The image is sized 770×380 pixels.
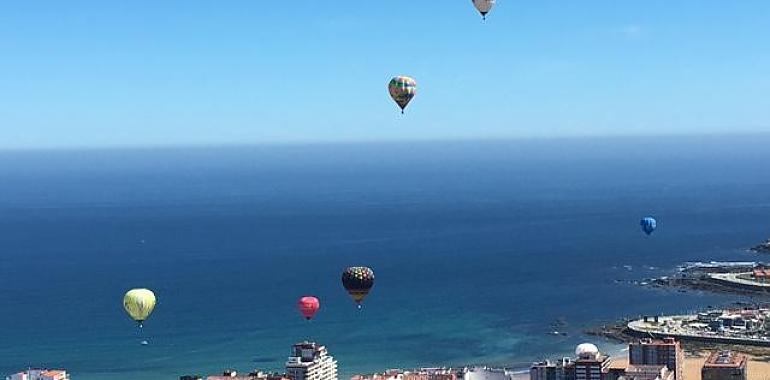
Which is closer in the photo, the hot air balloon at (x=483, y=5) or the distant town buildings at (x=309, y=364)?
the hot air balloon at (x=483, y=5)

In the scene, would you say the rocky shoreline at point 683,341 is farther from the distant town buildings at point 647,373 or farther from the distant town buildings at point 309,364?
the distant town buildings at point 309,364

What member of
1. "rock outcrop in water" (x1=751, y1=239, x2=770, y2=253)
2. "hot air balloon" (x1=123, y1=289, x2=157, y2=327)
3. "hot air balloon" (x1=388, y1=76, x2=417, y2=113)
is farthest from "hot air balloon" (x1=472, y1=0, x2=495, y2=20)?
"rock outcrop in water" (x1=751, y1=239, x2=770, y2=253)

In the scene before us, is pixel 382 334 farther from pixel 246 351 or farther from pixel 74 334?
pixel 74 334

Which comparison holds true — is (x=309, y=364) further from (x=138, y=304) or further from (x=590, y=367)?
(x=590, y=367)

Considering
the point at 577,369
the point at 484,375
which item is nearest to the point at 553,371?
the point at 577,369

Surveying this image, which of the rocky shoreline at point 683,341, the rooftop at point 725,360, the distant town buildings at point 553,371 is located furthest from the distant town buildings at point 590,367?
the rocky shoreline at point 683,341

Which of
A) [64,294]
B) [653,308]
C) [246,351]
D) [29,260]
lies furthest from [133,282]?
[653,308]
